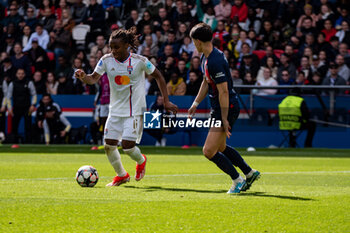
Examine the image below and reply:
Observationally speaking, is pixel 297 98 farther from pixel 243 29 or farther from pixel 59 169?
pixel 59 169

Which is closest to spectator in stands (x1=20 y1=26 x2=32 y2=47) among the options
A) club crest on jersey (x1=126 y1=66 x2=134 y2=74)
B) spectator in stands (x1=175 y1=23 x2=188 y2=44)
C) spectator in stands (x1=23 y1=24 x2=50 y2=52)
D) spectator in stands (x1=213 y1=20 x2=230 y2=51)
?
spectator in stands (x1=23 y1=24 x2=50 y2=52)

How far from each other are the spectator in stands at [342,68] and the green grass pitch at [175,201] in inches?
257

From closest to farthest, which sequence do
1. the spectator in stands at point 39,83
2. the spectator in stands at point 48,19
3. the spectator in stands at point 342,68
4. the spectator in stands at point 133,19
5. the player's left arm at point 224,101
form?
the player's left arm at point 224,101
the spectator in stands at point 342,68
the spectator in stands at point 39,83
the spectator in stands at point 133,19
the spectator in stands at point 48,19

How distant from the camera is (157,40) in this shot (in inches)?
936

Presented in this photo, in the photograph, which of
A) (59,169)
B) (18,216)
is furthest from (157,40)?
(18,216)

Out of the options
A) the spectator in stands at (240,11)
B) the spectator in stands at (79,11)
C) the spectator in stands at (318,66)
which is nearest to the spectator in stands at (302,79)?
the spectator in stands at (318,66)

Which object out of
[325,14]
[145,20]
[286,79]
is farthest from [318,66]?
[145,20]

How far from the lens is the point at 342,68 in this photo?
815 inches

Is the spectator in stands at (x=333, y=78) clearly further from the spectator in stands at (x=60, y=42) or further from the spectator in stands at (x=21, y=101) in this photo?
the spectator in stands at (x=60, y=42)

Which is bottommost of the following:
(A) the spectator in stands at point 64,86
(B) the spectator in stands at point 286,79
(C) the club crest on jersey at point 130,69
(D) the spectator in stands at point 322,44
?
(A) the spectator in stands at point 64,86

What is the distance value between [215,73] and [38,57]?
16.6 metres

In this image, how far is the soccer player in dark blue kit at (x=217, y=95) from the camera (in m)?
8.76

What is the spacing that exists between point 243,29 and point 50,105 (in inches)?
256

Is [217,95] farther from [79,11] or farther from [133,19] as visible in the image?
[79,11]
